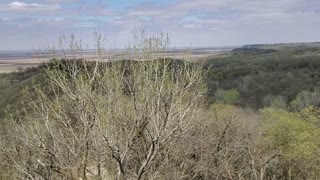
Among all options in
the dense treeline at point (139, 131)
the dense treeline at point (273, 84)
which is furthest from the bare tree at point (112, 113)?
the dense treeline at point (273, 84)

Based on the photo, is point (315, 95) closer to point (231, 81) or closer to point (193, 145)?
point (231, 81)

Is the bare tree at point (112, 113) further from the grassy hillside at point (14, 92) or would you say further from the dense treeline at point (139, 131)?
the grassy hillside at point (14, 92)

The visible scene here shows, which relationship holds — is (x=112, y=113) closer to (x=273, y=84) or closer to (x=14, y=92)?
(x=14, y=92)

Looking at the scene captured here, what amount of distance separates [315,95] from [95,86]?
211ft

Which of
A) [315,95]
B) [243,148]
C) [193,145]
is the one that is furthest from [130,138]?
[315,95]

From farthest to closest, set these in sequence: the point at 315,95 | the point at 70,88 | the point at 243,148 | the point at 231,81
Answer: the point at 231,81 < the point at 315,95 < the point at 243,148 < the point at 70,88

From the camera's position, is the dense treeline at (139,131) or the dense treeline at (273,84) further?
the dense treeline at (273,84)

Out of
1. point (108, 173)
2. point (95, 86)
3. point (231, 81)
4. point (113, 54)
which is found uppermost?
point (113, 54)

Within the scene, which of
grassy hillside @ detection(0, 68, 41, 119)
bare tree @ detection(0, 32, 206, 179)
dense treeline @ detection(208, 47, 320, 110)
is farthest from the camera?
dense treeline @ detection(208, 47, 320, 110)

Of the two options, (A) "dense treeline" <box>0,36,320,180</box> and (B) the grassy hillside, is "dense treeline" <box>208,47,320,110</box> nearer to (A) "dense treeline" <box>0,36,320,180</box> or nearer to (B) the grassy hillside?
(A) "dense treeline" <box>0,36,320,180</box>

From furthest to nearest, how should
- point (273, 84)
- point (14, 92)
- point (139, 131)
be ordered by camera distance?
point (273, 84) < point (14, 92) < point (139, 131)

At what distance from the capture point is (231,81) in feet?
320

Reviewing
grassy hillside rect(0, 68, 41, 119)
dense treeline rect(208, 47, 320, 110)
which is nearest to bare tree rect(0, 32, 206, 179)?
grassy hillside rect(0, 68, 41, 119)

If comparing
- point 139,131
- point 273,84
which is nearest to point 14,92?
point 273,84
